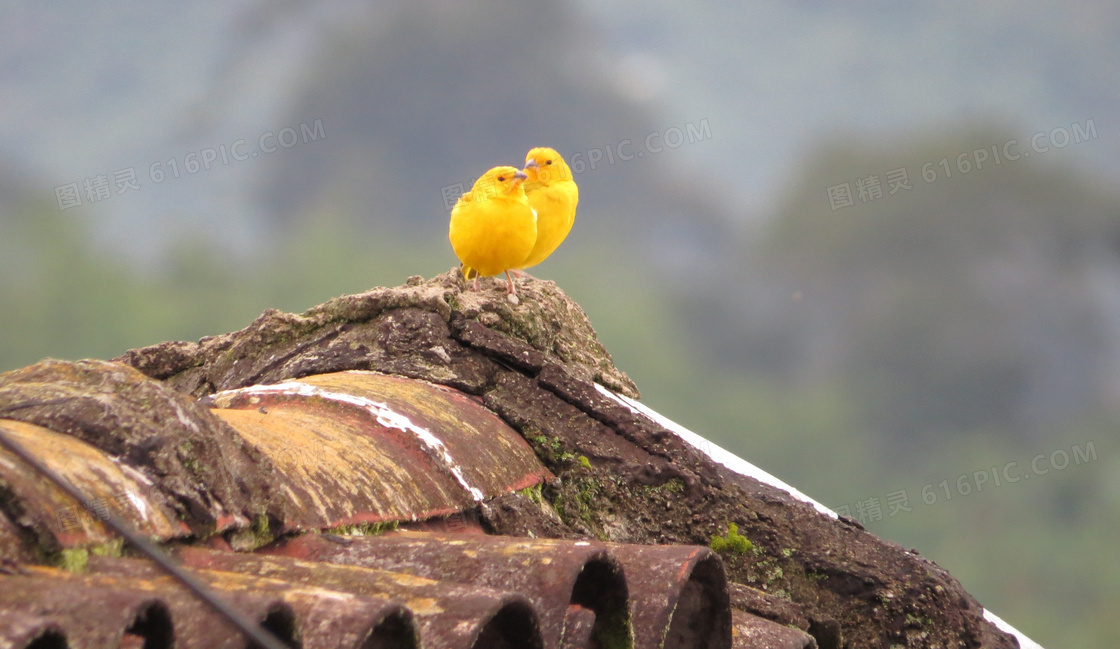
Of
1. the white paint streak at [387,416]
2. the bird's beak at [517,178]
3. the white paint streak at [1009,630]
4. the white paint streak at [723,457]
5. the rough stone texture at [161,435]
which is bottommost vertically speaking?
the white paint streak at [1009,630]

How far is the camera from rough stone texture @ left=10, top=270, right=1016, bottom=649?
3482mm

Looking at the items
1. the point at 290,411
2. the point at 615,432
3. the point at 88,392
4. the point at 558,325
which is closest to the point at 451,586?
the point at 88,392

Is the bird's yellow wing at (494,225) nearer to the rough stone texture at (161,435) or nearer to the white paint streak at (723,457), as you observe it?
the white paint streak at (723,457)

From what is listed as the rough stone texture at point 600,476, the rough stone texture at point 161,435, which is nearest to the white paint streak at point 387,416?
the rough stone texture at point 600,476

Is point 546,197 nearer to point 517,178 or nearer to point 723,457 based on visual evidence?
point 517,178

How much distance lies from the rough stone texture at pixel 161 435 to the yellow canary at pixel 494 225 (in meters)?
2.35

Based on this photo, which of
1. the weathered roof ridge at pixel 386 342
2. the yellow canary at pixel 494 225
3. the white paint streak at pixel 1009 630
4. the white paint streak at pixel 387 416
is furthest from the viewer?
the yellow canary at pixel 494 225

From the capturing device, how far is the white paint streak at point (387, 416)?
3098 millimetres

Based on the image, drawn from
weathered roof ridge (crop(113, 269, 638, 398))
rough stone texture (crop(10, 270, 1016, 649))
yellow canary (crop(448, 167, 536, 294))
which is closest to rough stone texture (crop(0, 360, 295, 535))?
rough stone texture (crop(10, 270, 1016, 649))

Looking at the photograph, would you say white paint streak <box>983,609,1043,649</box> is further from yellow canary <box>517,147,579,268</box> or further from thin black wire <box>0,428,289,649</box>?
thin black wire <box>0,428,289,649</box>

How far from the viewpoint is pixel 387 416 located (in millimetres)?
3217

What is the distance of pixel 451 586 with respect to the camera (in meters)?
2.00

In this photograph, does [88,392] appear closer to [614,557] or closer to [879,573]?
[614,557]

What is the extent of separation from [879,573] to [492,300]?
5.59ft
